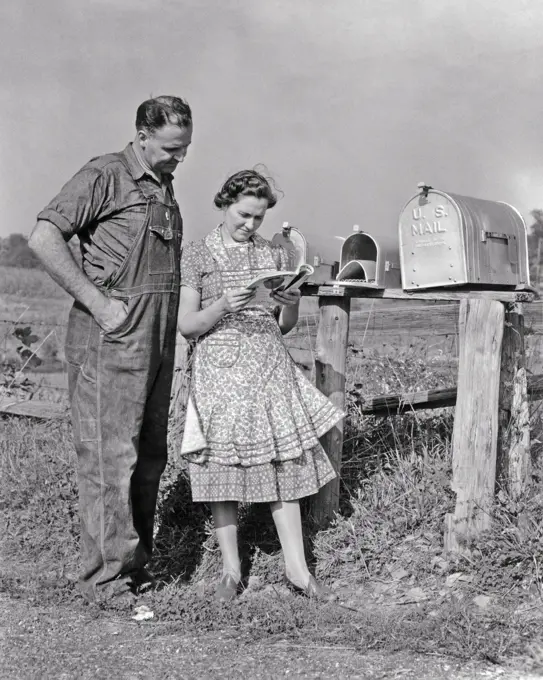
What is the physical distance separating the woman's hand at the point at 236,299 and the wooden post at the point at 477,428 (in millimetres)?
1177

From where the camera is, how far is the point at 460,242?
12.9 feet

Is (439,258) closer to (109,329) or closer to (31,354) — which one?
(109,329)

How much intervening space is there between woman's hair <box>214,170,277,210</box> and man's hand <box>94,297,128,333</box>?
2.40 feet

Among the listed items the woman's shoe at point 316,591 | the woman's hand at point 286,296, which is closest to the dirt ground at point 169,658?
the woman's shoe at point 316,591

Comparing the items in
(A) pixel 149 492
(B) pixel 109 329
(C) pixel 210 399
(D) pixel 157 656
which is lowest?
(D) pixel 157 656

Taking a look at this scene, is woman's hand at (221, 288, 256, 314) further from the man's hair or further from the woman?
the man's hair

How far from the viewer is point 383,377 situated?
6.20m

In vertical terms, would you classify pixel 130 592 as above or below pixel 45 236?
below

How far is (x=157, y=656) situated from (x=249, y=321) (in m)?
1.57

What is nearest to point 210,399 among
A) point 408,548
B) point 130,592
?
point 130,592

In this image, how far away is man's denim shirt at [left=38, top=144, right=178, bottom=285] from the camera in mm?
3504

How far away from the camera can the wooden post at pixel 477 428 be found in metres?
3.91

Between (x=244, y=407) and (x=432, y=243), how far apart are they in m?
1.30

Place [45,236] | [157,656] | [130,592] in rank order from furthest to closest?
[130,592] → [45,236] → [157,656]
